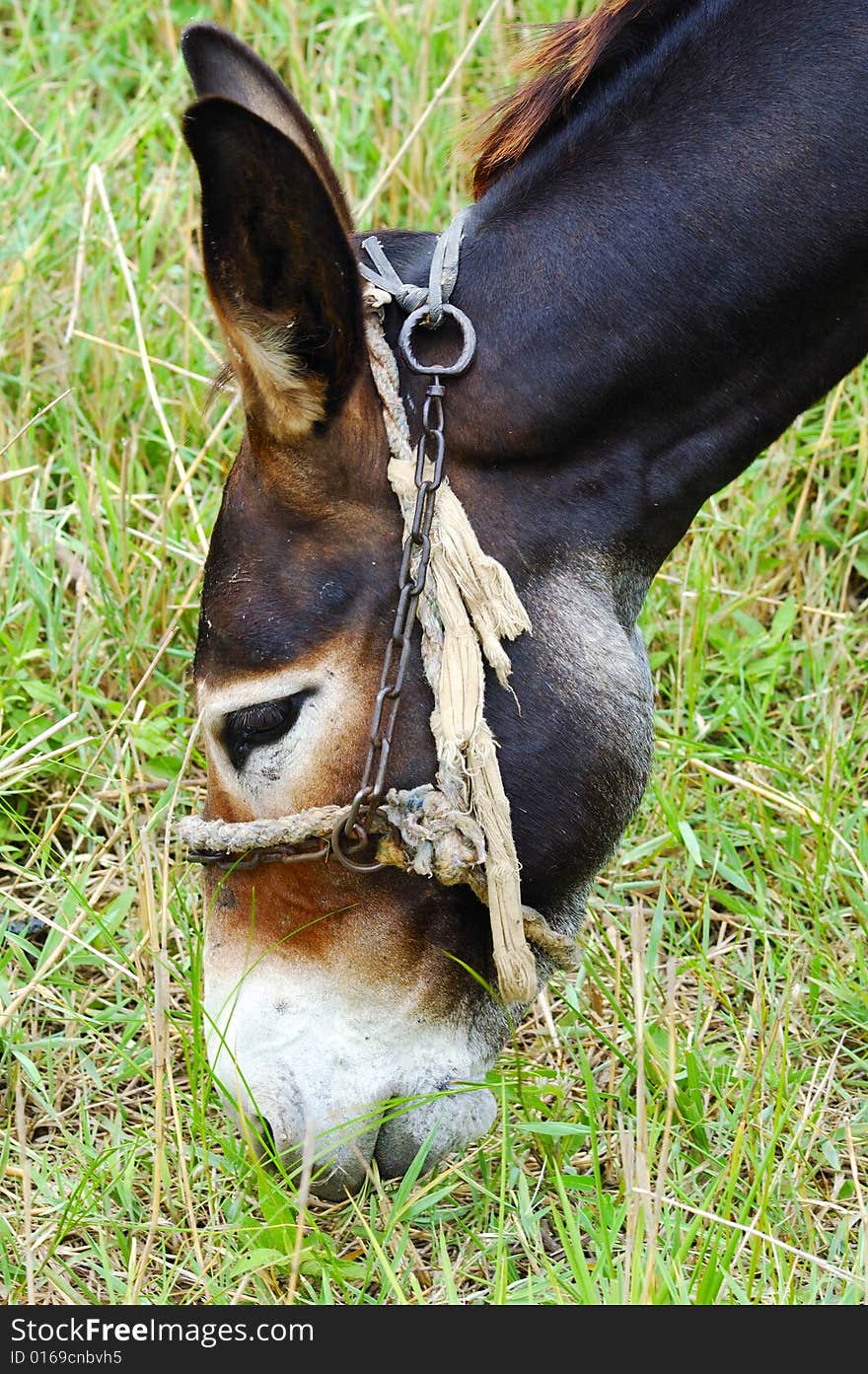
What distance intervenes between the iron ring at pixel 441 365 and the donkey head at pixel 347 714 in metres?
0.03

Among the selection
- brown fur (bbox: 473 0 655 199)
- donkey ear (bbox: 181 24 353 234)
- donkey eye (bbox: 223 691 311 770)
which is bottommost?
donkey eye (bbox: 223 691 311 770)

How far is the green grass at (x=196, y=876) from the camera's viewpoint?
246 cm

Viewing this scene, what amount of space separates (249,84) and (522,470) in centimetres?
68

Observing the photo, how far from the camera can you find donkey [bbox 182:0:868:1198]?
2.24 meters

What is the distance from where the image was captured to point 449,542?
2215 mm

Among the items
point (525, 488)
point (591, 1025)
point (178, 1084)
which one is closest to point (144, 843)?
point (178, 1084)

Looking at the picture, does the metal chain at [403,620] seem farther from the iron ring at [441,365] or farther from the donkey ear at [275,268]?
the donkey ear at [275,268]

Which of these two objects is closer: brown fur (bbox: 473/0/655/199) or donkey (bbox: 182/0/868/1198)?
donkey (bbox: 182/0/868/1198)

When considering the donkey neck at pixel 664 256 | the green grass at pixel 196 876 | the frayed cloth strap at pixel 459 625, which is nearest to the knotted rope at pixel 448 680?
the frayed cloth strap at pixel 459 625

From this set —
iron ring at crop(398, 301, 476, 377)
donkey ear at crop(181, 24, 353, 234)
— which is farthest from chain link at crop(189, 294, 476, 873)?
donkey ear at crop(181, 24, 353, 234)

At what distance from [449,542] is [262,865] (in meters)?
0.57

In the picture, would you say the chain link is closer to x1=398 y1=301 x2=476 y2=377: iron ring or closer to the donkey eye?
x1=398 y1=301 x2=476 y2=377: iron ring

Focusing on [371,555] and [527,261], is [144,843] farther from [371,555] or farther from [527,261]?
[527,261]

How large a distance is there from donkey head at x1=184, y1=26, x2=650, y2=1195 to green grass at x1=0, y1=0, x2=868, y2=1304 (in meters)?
0.19
